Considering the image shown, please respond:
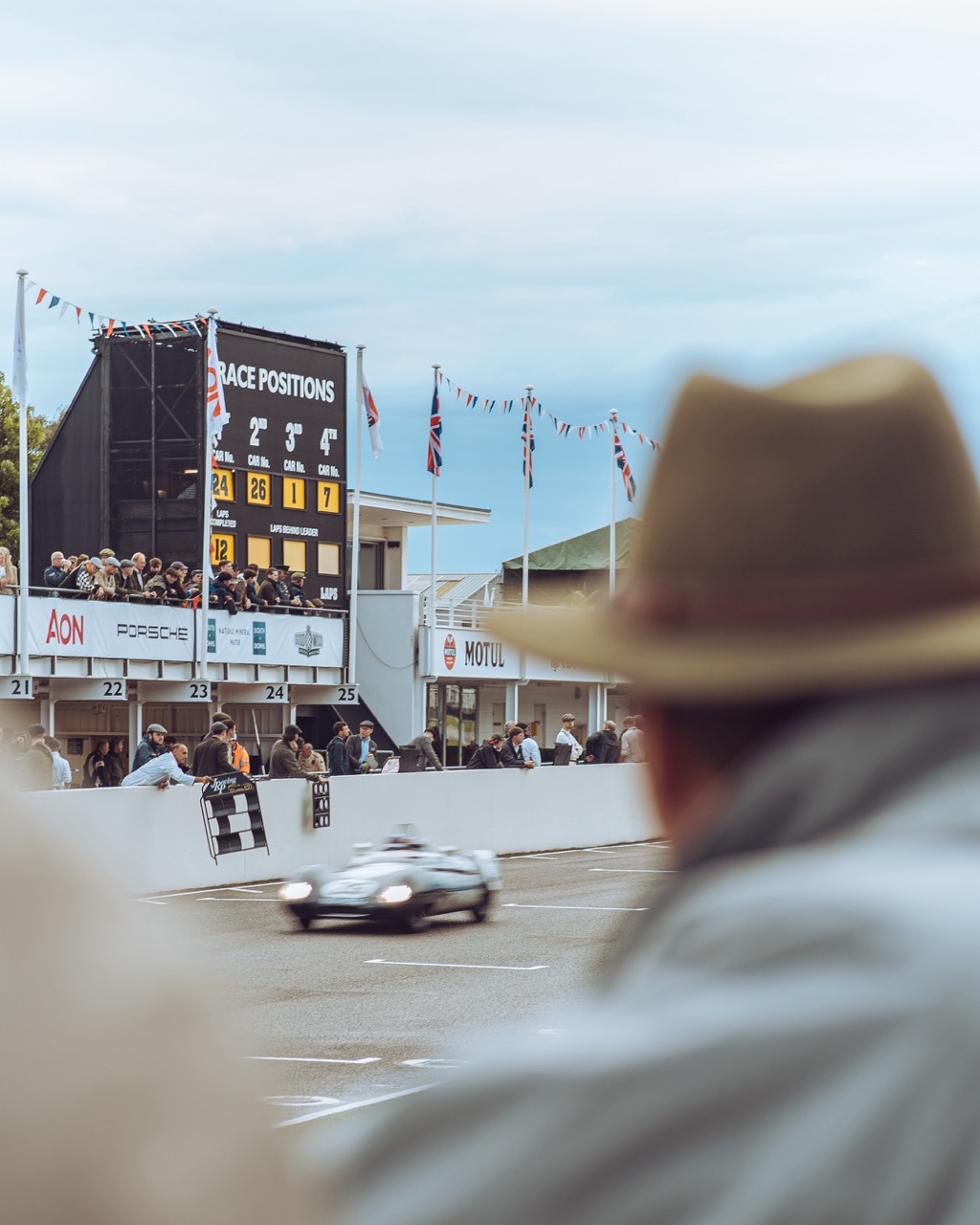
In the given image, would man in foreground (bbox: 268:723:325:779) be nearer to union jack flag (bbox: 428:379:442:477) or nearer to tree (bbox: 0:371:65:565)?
union jack flag (bbox: 428:379:442:477)

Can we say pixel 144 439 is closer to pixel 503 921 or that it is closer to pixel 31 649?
pixel 31 649

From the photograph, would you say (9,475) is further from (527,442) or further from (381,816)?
(381,816)

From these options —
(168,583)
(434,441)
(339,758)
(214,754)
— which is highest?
(434,441)

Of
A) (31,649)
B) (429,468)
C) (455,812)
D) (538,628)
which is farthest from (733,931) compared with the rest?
(429,468)

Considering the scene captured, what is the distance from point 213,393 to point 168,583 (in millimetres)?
4404

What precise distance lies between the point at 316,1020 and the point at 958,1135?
9.79 m

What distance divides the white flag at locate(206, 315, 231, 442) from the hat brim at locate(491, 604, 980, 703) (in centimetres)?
3247

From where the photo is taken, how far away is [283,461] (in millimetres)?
40312

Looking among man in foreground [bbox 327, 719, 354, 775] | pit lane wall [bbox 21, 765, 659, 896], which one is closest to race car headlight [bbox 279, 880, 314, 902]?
pit lane wall [bbox 21, 765, 659, 896]

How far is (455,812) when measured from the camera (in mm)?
23000

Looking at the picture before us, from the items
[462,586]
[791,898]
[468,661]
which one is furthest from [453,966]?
[462,586]

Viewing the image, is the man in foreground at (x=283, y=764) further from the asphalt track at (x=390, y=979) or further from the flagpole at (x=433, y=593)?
the flagpole at (x=433, y=593)

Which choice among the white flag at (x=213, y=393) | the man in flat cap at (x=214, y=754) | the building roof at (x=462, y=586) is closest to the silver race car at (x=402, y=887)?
the man in flat cap at (x=214, y=754)

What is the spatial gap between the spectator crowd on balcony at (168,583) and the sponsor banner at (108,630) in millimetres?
239
